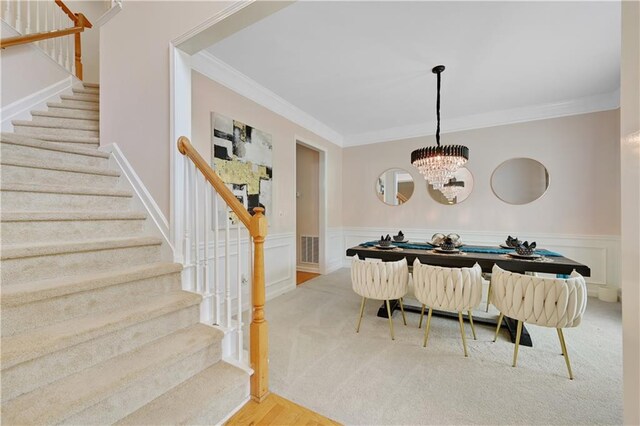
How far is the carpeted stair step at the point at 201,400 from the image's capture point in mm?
1142

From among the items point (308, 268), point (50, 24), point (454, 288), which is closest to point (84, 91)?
point (50, 24)

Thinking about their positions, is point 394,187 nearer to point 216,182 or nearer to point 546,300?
point 546,300

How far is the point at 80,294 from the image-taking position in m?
1.30

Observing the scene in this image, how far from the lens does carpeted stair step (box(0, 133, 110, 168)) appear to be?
1746 mm

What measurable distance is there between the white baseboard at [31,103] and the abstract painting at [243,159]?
197 centimetres

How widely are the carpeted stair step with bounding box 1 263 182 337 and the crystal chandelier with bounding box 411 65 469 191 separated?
8.69 ft

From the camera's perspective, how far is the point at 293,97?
348 centimetres

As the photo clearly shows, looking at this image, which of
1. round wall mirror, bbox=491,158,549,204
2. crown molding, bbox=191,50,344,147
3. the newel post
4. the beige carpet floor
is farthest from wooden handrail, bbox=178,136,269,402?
round wall mirror, bbox=491,158,549,204

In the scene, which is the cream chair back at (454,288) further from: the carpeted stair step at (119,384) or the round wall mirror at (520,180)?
the round wall mirror at (520,180)

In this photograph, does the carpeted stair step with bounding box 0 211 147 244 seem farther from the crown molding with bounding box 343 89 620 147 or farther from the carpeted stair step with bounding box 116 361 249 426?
the crown molding with bounding box 343 89 620 147

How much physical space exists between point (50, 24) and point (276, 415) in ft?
17.1

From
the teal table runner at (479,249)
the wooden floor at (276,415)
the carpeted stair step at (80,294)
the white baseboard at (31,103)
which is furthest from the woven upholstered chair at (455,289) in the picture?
the white baseboard at (31,103)

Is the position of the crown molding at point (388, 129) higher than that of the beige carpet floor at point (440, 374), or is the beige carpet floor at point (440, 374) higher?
the crown molding at point (388, 129)

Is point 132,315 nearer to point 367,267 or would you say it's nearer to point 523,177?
point 367,267
